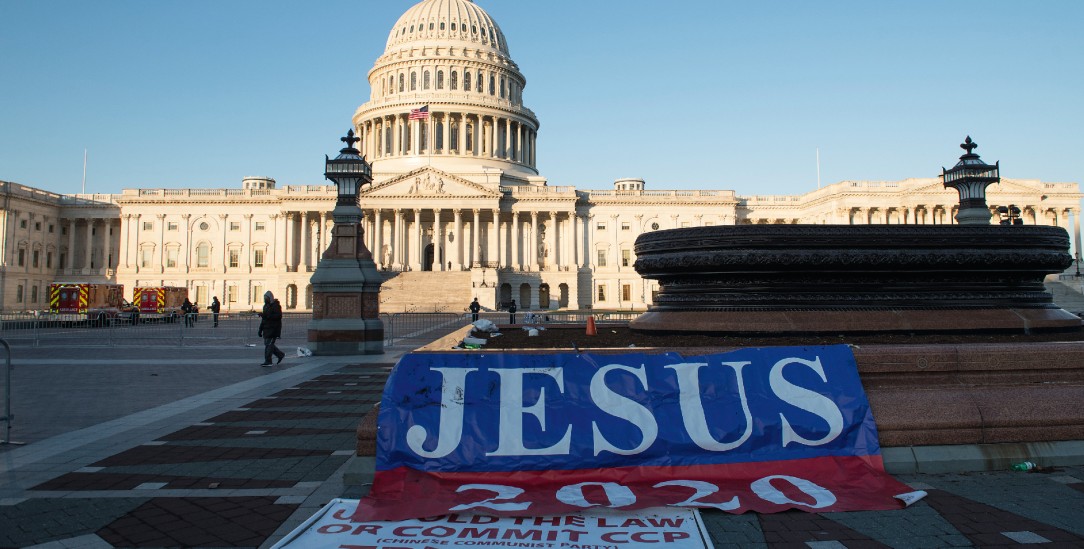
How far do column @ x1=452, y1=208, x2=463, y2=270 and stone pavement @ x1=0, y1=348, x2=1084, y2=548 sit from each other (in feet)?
207

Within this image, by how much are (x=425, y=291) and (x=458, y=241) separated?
9383 mm

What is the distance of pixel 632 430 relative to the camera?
19.6 feet

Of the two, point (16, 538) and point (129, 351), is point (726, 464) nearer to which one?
point (16, 538)

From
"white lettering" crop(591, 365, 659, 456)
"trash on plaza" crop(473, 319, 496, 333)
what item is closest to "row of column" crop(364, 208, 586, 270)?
"trash on plaza" crop(473, 319, 496, 333)

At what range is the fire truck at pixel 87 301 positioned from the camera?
44.5m

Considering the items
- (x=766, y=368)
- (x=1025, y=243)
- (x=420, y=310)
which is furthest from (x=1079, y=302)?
(x=766, y=368)

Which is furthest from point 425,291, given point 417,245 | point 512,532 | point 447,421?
point 512,532

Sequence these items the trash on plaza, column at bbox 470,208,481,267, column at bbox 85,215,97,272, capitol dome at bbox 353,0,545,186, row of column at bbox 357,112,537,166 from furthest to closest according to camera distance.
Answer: row of column at bbox 357,112,537,166, capitol dome at bbox 353,0,545,186, column at bbox 85,215,97,272, column at bbox 470,208,481,267, the trash on plaza

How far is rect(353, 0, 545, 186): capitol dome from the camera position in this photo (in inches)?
3418

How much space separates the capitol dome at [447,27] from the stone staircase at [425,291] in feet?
131

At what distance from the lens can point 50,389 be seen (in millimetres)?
12805

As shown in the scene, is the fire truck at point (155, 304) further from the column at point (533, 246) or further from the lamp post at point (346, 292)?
the column at point (533, 246)

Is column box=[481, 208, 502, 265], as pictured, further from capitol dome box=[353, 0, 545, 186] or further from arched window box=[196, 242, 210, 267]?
arched window box=[196, 242, 210, 267]

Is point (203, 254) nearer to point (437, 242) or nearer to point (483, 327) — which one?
point (437, 242)
